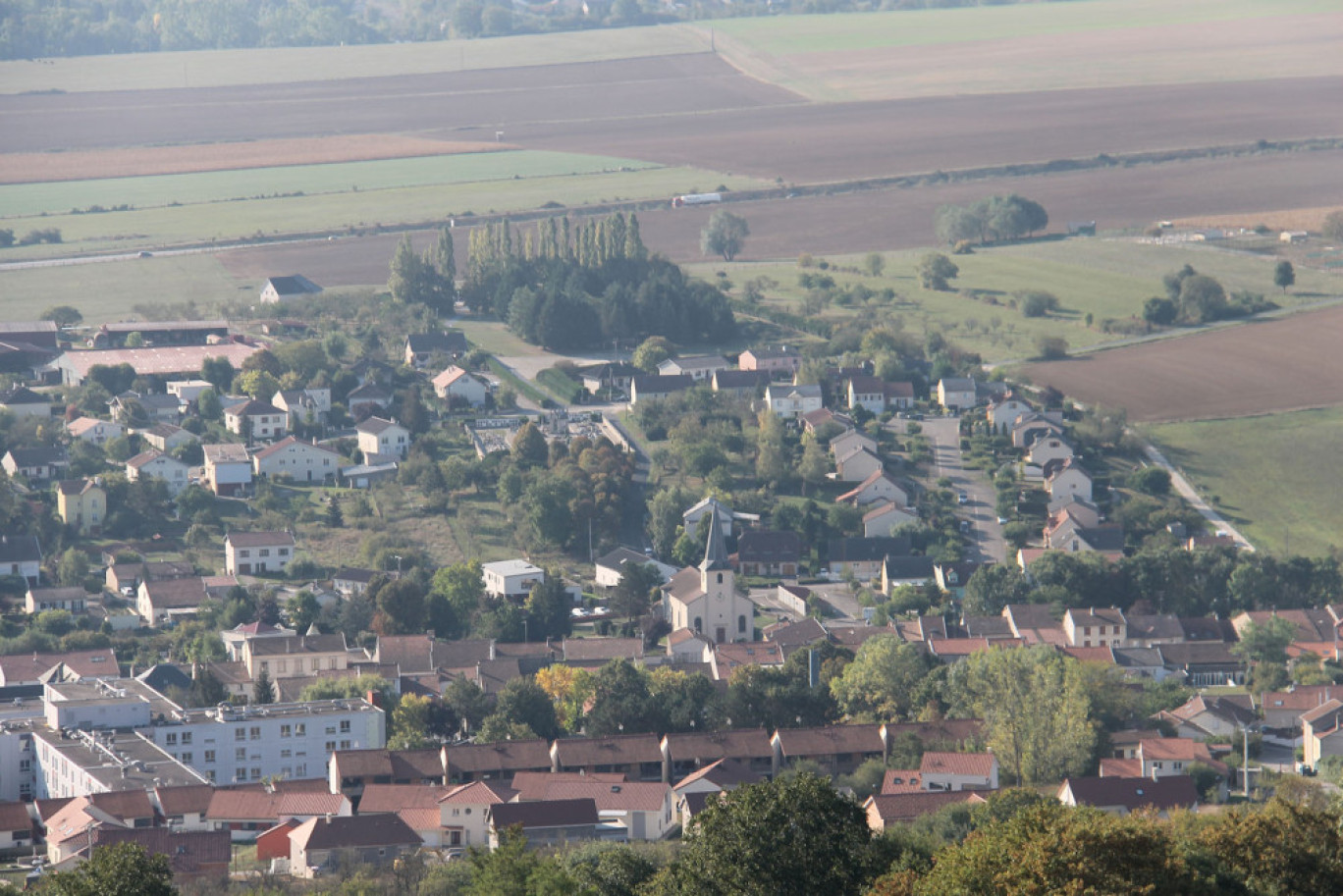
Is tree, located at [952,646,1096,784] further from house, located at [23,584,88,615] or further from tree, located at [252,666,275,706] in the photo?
house, located at [23,584,88,615]

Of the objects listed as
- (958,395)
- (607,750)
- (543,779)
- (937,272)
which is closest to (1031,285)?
(937,272)

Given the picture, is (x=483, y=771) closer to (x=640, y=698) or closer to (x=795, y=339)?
(x=640, y=698)

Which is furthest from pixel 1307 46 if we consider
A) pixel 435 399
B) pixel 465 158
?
pixel 435 399

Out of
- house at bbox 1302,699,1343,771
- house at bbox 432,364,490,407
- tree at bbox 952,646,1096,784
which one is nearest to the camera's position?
tree at bbox 952,646,1096,784

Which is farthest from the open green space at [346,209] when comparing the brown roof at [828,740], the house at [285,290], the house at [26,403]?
the brown roof at [828,740]

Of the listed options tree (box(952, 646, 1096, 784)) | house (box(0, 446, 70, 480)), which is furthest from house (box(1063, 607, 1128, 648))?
house (box(0, 446, 70, 480))

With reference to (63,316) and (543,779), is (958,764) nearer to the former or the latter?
(543,779)
